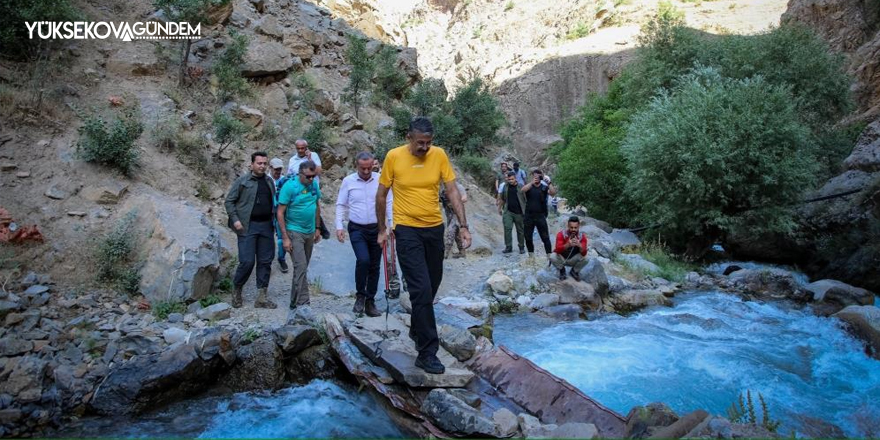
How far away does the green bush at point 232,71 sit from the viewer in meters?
13.1

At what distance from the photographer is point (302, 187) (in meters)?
6.54

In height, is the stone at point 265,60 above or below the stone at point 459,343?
above

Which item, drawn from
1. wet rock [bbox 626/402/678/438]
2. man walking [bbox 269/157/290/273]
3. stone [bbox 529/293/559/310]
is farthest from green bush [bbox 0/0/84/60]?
wet rock [bbox 626/402/678/438]

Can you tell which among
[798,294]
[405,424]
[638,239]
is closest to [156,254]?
[405,424]

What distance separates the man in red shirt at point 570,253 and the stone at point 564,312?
0.94 m

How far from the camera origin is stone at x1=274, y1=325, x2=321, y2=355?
18.0ft

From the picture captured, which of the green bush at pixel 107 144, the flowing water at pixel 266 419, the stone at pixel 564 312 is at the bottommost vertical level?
the stone at pixel 564 312

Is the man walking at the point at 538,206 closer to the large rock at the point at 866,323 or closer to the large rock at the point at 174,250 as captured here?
the large rock at the point at 866,323

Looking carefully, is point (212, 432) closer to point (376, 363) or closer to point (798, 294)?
point (376, 363)

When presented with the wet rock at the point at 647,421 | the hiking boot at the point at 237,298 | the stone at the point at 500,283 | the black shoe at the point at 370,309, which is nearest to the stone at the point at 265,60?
the hiking boot at the point at 237,298

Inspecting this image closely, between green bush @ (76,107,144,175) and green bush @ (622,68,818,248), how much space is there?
12564 mm

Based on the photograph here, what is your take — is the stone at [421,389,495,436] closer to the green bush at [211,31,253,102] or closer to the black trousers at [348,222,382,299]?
the black trousers at [348,222,382,299]

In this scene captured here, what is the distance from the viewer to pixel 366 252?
6.32 meters

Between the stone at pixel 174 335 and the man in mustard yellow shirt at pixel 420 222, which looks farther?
the stone at pixel 174 335
